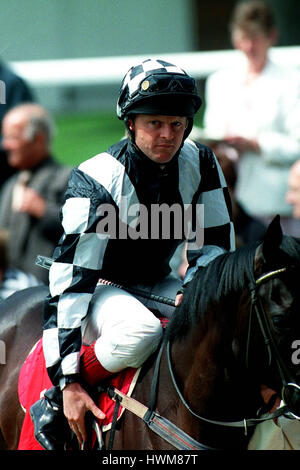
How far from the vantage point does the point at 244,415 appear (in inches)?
131

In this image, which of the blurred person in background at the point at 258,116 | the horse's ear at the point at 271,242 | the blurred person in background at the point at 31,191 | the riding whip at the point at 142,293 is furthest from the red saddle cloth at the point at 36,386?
the blurred person in background at the point at 258,116

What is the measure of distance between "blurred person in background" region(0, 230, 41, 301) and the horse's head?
7.26 ft

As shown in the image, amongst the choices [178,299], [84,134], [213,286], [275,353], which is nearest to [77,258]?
[178,299]

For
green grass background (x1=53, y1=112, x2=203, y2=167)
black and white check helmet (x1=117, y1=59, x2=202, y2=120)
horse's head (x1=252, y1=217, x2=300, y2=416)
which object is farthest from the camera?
green grass background (x1=53, y1=112, x2=203, y2=167)

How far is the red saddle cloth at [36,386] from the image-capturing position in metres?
3.52

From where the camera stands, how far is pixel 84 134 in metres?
10.6

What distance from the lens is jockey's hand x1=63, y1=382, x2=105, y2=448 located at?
3.44 meters

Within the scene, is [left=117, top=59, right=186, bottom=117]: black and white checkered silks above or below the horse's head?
above

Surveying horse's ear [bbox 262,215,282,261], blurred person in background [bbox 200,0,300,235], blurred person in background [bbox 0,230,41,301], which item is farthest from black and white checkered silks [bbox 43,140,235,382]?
blurred person in background [bbox 200,0,300,235]

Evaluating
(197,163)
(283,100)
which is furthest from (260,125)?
(197,163)

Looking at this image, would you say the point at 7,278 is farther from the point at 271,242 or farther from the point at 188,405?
the point at 271,242

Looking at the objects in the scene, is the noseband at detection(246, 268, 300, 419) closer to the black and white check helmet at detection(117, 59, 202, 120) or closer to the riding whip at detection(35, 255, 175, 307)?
the riding whip at detection(35, 255, 175, 307)

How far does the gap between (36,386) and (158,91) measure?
4.67 ft

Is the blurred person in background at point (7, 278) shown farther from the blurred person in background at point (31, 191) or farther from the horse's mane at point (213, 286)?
the horse's mane at point (213, 286)
